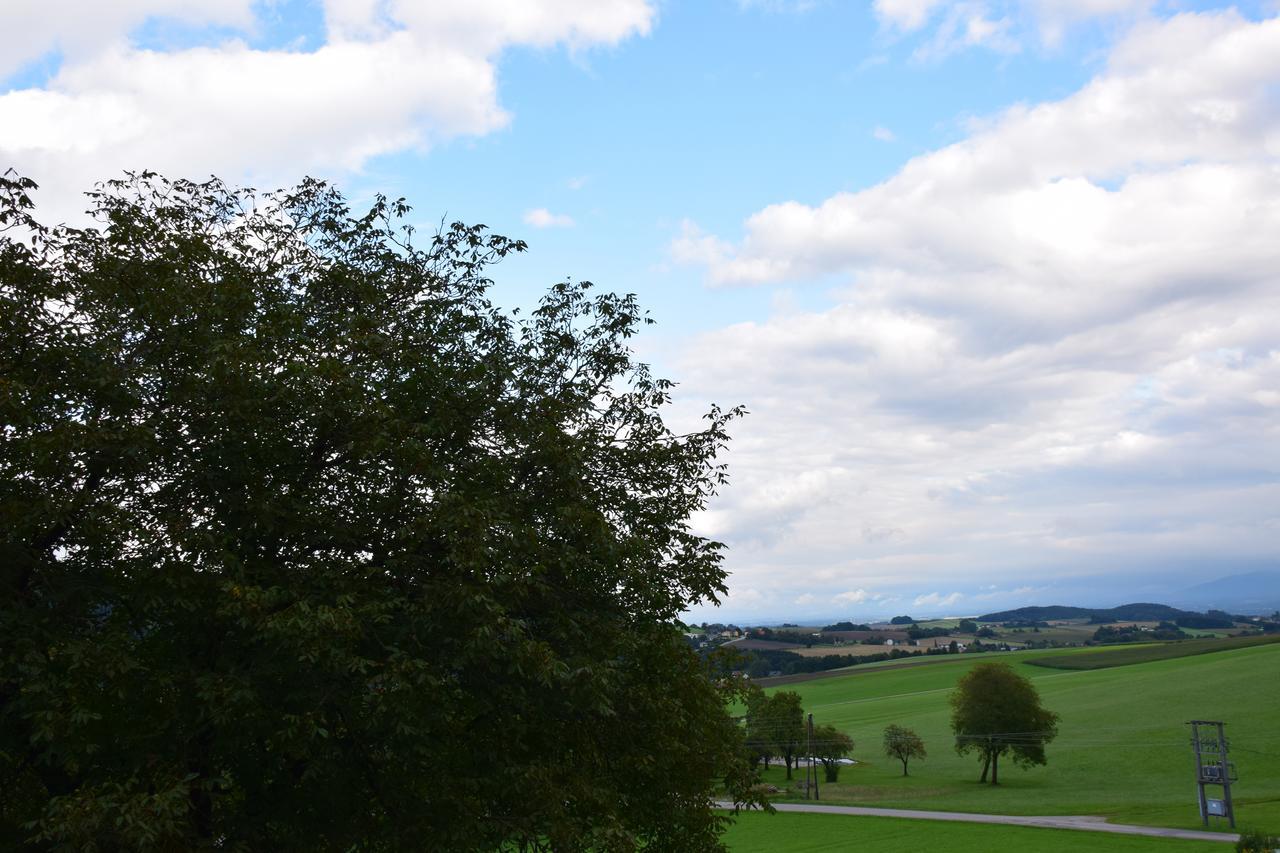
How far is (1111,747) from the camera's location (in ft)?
285

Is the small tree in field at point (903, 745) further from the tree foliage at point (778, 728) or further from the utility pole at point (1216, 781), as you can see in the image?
the utility pole at point (1216, 781)

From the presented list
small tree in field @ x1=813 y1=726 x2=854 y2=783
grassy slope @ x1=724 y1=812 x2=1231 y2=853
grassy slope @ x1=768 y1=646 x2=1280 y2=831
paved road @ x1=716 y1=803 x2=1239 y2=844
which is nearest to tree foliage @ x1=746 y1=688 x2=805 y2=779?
small tree in field @ x1=813 y1=726 x2=854 y2=783

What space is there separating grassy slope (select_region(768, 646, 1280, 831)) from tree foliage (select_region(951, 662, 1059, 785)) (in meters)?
2.29

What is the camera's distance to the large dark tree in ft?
42.0

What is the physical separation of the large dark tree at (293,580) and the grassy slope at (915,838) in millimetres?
41839

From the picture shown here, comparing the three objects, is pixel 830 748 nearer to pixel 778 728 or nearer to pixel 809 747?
pixel 778 728

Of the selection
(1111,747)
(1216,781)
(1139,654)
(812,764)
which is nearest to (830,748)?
(812,764)

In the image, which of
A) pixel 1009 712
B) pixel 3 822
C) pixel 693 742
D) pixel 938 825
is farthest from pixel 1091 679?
pixel 3 822

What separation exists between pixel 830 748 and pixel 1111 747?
78.1ft

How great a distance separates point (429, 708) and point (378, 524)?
2992 millimetres

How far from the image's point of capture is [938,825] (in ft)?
203

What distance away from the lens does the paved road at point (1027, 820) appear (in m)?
53.4

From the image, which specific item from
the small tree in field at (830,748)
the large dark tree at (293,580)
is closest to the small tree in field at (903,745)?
the small tree in field at (830,748)

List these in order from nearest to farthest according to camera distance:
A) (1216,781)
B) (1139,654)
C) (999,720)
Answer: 1. (1216,781)
2. (999,720)
3. (1139,654)
